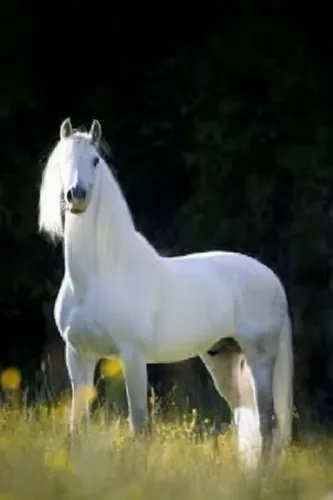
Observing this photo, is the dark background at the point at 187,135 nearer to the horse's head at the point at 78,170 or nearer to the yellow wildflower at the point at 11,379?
the yellow wildflower at the point at 11,379

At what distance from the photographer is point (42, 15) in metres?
8.58

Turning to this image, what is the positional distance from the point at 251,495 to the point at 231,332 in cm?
214

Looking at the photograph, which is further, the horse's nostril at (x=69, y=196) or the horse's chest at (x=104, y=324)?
the horse's chest at (x=104, y=324)

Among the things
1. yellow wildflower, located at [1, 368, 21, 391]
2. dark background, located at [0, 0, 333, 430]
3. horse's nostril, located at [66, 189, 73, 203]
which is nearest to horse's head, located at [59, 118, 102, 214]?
horse's nostril, located at [66, 189, 73, 203]

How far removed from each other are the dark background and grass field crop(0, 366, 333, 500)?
8.60 feet

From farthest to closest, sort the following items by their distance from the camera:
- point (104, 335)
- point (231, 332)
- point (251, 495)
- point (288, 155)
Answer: point (288, 155)
point (231, 332)
point (104, 335)
point (251, 495)

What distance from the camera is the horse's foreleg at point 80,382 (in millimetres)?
5535

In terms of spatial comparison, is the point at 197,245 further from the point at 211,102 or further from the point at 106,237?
the point at 106,237

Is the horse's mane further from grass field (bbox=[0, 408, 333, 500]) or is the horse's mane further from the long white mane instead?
grass field (bbox=[0, 408, 333, 500])

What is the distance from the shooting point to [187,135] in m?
8.67

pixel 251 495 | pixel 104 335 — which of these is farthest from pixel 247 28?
pixel 251 495

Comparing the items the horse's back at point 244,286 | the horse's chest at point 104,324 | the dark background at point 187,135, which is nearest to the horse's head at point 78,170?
the horse's chest at point 104,324

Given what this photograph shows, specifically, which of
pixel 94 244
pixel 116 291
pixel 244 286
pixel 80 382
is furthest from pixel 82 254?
pixel 244 286

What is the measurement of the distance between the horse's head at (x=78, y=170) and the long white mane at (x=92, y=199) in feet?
0.04
